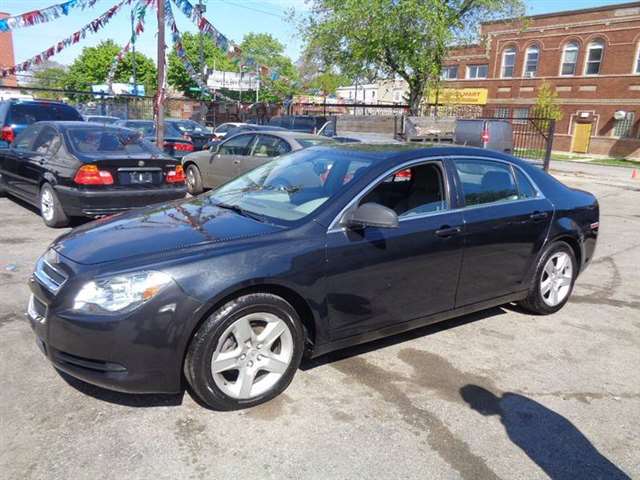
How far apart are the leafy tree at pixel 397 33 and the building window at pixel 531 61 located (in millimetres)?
19398

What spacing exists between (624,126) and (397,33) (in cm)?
2263

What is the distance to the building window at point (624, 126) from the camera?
33281 millimetres

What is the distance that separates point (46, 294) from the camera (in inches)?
120

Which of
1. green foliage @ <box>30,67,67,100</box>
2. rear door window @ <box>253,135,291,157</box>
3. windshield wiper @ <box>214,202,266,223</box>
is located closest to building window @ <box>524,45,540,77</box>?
rear door window @ <box>253,135,291,157</box>

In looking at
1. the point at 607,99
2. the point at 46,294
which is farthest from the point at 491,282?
the point at 607,99

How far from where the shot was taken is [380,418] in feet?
10.3

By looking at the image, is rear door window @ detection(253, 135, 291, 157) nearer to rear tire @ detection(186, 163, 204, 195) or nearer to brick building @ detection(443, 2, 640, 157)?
rear tire @ detection(186, 163, 204, 195)

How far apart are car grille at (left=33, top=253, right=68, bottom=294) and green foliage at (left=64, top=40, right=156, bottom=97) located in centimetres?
6832

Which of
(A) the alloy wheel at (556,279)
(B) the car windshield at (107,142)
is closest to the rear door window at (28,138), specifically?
(B) the car windshield at (107,142)

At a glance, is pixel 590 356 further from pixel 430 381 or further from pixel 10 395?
pixel 10 395

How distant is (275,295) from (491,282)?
2006 mm

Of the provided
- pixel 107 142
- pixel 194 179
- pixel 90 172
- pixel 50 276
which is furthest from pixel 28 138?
pixel 50 276

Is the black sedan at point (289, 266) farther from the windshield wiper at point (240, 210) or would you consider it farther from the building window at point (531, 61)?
the building window at point (531, 61)

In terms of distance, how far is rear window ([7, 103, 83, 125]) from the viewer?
461 inches
